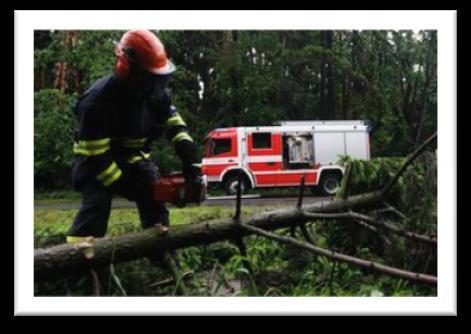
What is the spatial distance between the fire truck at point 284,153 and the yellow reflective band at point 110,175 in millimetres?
562

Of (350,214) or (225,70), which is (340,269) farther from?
(225,70)

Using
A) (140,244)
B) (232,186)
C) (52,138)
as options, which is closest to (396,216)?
(232,186)

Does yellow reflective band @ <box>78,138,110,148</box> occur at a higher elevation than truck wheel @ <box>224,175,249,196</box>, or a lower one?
higher

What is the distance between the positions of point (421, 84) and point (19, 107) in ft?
8.16

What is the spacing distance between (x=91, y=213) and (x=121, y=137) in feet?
1.58

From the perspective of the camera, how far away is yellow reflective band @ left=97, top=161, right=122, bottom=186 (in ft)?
12.5

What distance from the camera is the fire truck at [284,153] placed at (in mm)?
4148

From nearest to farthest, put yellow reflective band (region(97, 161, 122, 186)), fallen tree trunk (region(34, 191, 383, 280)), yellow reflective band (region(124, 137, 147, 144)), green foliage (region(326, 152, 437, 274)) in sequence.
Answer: fallen tree trunk (region(34, 191, 383, 280)) < yellow reflective band (region(97, 161, 122, 186)) < yellow reflective band (region(124, 137, 147, 144)) < green foliage (region(326, 152, 437, 274))

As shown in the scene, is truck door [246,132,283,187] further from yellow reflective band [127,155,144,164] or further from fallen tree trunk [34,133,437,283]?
yellow reflective band [127,155,144,164]

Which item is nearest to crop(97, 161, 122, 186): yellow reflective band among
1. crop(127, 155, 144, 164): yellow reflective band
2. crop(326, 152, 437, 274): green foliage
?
crop(127, 155, 144, 164): yellow reflective band

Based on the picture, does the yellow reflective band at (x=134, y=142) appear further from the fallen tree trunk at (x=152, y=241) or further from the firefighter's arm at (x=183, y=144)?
the fallen tree trunk at (x=152, y=241)

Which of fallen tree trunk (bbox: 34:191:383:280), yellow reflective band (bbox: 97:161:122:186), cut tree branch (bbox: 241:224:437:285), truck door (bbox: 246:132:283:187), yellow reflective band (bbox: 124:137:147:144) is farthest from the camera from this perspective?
truck door (bbox: 246:132:283:187)

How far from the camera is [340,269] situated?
399cm

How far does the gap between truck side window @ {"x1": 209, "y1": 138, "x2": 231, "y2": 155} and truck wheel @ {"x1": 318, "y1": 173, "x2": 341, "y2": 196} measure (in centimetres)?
65
